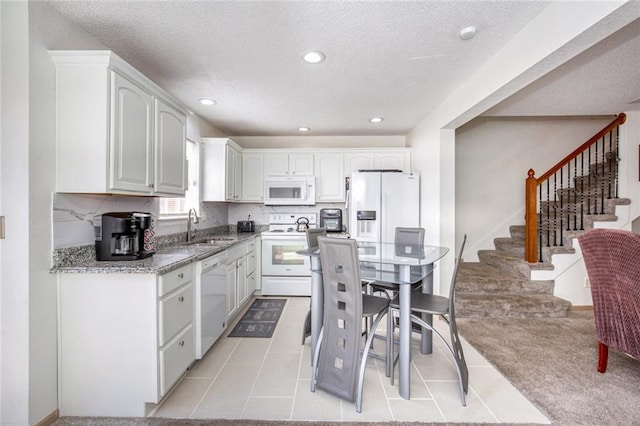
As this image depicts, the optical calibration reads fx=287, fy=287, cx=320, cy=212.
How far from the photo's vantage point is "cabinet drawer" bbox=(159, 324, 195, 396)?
176cm

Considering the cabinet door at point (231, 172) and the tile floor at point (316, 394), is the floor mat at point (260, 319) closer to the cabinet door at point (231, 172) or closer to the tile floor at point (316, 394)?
the tile floor at point (316, 394)

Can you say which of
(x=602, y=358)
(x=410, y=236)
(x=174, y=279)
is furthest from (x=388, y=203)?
(x=174, y=279)

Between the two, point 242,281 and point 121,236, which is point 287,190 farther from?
point 121,236

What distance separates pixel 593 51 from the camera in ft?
7.39

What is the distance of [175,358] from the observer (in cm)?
190

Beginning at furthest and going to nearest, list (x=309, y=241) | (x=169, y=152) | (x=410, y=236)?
(x=410, y=236) < (x=309, y=241) < (x=169, y=152)

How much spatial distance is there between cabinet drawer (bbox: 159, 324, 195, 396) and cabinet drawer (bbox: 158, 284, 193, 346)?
7cm

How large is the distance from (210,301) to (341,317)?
124cm

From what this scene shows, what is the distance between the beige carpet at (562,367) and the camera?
5.94ft

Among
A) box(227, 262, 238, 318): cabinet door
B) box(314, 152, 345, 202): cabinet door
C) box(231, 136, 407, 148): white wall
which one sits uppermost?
box(231, 136, 407, 148): white wall

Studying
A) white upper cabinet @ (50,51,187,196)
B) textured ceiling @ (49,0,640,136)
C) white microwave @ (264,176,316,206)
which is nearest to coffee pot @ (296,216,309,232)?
white microwave @ (264,176,316,206)

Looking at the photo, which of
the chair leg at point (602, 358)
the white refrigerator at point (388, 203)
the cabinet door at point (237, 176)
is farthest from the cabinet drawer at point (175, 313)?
the chair leg at point (602, 358)

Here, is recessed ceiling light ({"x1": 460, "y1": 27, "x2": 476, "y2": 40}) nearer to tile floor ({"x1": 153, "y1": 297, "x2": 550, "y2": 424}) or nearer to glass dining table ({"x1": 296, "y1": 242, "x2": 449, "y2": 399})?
glass dining table ({"x1": 296, "y1": 242, "x2": 449, "y2": 399})

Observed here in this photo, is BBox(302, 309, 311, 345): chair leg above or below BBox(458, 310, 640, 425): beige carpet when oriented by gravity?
above
